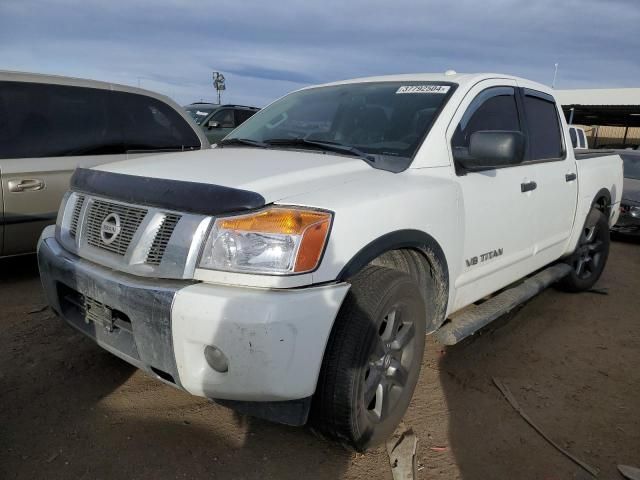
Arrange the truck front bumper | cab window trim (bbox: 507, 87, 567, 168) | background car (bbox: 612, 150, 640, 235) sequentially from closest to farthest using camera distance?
the truck front bumper
cab window trim (bbox: 507, 87, 567, 168)
background car (bbox: 612, 150, 640, 235)

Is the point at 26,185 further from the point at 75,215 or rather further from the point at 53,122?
the point at 75,215

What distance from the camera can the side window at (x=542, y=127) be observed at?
381cm

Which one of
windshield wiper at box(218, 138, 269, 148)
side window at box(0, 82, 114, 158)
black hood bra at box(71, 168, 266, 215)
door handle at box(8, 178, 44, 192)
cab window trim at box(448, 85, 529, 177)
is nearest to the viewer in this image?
black hood bra at box(71, 168, 266, 215)

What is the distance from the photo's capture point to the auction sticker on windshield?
10.2ft

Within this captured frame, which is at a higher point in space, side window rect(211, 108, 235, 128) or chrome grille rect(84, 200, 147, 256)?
side window rect(211, 108, 235, 128)

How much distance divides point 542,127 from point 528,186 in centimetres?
85

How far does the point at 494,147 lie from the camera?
Result: 2.72m

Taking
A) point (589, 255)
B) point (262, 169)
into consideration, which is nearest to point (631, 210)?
point (589, 255)

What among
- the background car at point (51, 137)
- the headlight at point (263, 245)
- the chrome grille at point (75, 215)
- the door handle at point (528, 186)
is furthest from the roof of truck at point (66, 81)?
the door handle at point (528, 186)

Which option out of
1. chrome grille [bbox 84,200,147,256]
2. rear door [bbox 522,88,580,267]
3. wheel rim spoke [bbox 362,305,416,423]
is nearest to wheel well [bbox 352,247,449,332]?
wheel rim spoke [bbox 362,305,416,423]

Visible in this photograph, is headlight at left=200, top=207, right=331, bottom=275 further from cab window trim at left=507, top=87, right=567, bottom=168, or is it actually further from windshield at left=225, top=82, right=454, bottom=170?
cab window trim at left=507, top=87, right=567, bottom=168

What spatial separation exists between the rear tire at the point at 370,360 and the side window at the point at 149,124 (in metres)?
3.46

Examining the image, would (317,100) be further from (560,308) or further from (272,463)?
(560,308)

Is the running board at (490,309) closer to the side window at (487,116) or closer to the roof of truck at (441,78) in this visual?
the side window at (487,116)
